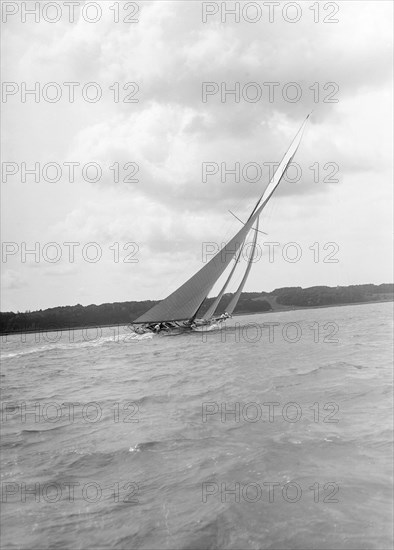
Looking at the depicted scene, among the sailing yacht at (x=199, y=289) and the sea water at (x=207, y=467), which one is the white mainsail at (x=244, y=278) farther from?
the sea water at (x=207, y=467)

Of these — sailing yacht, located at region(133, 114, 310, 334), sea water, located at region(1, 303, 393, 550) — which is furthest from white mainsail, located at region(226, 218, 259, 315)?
sea water, located at region(1, 303, 393, 550)

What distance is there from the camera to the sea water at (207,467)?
4754mm

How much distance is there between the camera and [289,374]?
14648 millimetres

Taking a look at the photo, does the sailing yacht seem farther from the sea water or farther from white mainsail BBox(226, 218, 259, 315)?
the sea water

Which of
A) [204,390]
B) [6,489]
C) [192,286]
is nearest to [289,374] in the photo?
[204,390]

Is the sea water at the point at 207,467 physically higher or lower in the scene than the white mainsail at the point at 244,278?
lower

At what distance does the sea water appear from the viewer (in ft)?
15.6

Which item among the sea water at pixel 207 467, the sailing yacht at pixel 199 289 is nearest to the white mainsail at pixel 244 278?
the sailing yacht at pixel 199 289

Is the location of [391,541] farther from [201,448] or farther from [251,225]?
[251,225]

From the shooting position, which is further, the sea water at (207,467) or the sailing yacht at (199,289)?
the sailing yacht at (199,289)

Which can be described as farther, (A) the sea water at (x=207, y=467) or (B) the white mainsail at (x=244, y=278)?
(B) the white mainsail at (x=244, y=278)

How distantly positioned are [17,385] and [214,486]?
1361 centimetres

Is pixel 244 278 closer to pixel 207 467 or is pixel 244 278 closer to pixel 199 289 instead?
pixel 199 289

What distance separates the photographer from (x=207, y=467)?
6.62m
